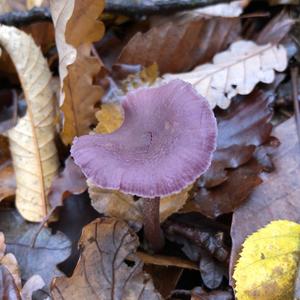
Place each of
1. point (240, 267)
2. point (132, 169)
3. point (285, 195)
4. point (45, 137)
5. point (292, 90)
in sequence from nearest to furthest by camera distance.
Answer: point (132, 169) → point (240, 267) → point (285, 195) → point (45, 137) → point (292, 90)

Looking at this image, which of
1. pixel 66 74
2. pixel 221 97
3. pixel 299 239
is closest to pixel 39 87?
pixel 66 74

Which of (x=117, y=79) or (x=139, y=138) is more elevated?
(x=139, y=138)

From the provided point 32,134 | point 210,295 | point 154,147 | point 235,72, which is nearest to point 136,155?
point 154,147

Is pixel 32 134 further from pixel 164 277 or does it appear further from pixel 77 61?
pixel 164 277

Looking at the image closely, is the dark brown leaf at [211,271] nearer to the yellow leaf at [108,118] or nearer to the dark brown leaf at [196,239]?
the dark brown leaf at [196,239]

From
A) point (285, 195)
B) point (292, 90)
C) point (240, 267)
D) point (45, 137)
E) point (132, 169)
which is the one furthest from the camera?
point (292, 90)

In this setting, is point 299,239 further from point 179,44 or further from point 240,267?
point 179,44
